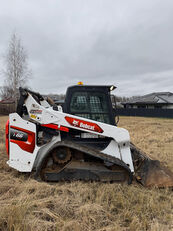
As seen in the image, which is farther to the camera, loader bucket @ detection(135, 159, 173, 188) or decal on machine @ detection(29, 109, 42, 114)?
decal on machine @ detection(29, 109, 42, 114)

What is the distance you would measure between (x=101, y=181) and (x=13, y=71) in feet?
69.9

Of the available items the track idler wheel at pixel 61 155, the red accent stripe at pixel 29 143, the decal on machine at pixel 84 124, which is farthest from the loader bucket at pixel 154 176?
the red accent stripe at pixel 29 143

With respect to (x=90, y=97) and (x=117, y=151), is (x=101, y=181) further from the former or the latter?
(x=90, y=97)

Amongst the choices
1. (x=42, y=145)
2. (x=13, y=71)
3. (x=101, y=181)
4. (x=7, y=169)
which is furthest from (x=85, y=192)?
(x=13, y=71)

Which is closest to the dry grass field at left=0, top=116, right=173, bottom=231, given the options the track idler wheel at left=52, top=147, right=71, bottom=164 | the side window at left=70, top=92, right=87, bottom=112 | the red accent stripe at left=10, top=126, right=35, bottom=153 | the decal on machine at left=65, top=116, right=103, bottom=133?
the track idler wheel at left=52, top=147, right=71, bottom=164

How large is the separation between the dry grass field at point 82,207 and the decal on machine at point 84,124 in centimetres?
106

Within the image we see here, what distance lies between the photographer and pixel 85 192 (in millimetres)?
2734

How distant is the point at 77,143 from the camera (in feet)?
10.8

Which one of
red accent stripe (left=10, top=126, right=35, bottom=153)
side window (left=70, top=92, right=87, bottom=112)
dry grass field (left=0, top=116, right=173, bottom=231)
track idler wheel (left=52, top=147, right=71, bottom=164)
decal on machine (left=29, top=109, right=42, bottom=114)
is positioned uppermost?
side window (left=70, top=92, right=87, bottom=112)

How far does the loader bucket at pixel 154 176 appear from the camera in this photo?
2.98 metres

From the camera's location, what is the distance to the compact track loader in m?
3.03

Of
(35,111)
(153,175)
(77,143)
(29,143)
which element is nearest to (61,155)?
(77,143)

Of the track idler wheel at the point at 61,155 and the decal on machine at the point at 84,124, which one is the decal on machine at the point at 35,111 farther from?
the track idler wheel at the point at 61,155

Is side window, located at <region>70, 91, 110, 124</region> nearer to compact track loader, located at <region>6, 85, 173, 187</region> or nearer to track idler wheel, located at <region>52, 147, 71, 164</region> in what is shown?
compact track loader, located at <region>6, 85, 173, 187</region>
